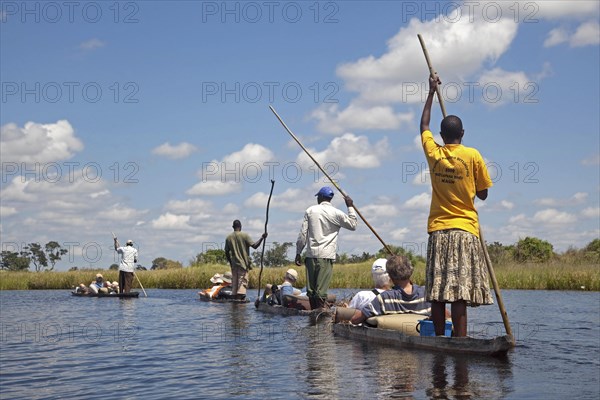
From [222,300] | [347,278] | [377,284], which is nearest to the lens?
[377,284]

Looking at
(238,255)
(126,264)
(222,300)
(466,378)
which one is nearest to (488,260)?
(466,378)

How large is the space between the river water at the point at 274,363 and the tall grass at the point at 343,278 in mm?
9051

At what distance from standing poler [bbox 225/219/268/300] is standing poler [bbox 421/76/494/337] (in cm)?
1101

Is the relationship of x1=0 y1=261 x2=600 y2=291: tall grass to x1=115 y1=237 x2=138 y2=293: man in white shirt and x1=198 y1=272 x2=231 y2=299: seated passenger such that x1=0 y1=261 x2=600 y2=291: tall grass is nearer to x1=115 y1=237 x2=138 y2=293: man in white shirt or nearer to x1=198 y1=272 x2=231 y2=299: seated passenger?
x1=198 y1=272 x2=231 y2=299: seated passenger

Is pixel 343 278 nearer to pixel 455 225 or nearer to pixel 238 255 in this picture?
pixel 238 255

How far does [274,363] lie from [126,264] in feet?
50.9

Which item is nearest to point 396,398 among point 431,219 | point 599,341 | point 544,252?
point 431,219

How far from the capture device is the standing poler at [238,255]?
17953 mm

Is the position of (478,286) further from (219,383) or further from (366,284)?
(366,284)

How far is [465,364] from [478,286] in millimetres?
768

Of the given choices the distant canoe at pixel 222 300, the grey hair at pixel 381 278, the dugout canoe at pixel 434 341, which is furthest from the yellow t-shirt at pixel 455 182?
the distant canoe at pixel 222 300

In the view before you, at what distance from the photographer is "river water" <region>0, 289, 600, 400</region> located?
5.65 meters

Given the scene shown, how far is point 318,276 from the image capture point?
1209 cm

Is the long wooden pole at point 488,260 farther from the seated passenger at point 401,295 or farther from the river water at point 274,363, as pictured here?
the seated passenger at point 401,295
